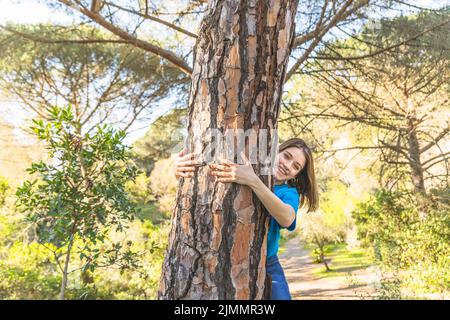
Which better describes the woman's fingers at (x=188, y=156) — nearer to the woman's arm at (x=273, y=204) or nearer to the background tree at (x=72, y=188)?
the woman's arm at (x=273, y=204)

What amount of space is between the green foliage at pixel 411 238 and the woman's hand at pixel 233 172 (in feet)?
14.8

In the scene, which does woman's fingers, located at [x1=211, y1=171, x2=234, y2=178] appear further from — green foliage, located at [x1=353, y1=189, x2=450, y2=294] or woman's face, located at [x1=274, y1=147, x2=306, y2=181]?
green foliage, located at [x1=353, y1=189, x2=450, y2=294]

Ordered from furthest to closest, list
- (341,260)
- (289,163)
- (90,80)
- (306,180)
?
(341,260) < (90,80) < (306,180) < (289,163)

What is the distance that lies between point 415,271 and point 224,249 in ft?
15.7

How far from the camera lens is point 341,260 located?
11641 millimetres

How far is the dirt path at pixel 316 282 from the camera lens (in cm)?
756

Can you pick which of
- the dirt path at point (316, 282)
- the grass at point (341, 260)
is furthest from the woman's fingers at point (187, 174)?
the grass at point (341, 260)

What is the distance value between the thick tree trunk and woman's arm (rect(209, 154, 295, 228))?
0.03 metres

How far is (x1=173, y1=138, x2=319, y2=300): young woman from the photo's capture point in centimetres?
145

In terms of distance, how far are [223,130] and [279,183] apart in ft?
1.51

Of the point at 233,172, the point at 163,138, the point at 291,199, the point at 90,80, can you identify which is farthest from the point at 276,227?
the point at 90,80
